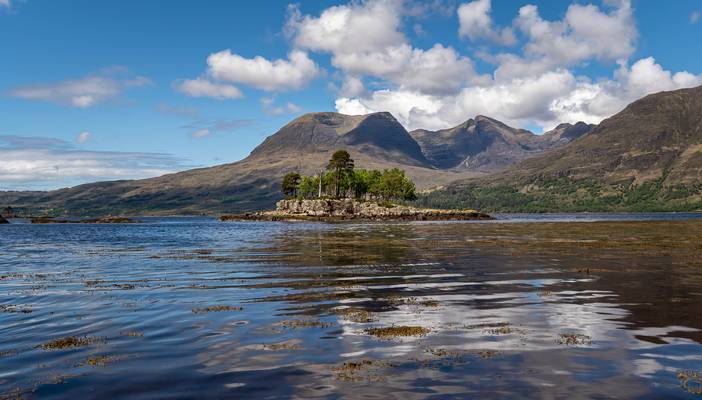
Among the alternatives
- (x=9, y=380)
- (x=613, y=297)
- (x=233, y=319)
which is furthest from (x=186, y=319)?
(x=613, y=297)

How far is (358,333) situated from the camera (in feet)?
63.7

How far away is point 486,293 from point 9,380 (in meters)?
22.7

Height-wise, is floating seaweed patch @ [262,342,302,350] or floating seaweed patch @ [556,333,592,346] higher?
floating seaweed patch @ [262,342,302,350]

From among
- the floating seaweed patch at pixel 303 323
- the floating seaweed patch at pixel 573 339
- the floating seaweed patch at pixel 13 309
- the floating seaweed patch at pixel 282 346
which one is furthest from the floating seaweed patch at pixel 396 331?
the floating seaweed patch at pixel 13 309

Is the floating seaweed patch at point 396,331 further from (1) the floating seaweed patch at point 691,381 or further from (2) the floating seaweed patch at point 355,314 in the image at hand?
(1) the floating seaweed patch at point 691,381

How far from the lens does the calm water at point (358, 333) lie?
1359 cm

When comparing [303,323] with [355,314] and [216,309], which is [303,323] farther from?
[216,309]

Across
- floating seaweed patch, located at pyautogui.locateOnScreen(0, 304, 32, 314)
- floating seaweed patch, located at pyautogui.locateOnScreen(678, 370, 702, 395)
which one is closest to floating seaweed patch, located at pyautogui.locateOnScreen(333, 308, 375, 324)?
floating seaweed patch, located at pyautogui.locateOnScreen(678, 370, 702, 395)

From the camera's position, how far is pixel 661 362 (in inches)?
604

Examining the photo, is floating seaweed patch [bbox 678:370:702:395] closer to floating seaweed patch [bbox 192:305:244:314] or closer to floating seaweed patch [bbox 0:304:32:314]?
floating seaweed patch [bbox 192:305:244:314]

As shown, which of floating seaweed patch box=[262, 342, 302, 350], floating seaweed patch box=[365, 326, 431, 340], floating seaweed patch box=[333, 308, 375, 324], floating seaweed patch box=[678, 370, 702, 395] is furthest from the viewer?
floating seaweed patch box=[333, 308, 375, 324]

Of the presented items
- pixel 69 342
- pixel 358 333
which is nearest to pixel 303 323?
A: pixel 358 333

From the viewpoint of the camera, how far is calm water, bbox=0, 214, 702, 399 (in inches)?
535

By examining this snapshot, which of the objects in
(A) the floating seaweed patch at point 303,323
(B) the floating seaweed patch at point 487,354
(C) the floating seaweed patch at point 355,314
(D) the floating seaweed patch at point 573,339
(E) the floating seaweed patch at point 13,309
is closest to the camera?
(B) the floating seaweed patch at point 487,354
